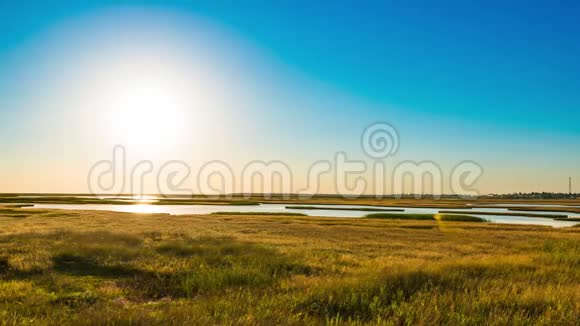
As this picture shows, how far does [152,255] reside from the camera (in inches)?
603

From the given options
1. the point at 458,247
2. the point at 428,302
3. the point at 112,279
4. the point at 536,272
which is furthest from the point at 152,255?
the point at 458,247

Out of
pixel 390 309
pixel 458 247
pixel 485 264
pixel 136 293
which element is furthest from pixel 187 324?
pixel 458 247

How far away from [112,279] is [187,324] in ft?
22.0

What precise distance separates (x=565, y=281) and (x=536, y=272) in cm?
103

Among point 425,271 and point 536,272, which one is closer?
point 425,271

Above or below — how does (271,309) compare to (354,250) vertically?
above

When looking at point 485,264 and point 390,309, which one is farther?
point 485,264

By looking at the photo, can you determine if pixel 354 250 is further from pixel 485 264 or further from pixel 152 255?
pixel 152 255

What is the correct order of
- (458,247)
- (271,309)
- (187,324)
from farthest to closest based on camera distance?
(458,247), (271,309), (187,324)

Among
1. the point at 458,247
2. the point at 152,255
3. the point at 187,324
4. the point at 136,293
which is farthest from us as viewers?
the point at 458,247

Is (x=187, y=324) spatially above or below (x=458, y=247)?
above

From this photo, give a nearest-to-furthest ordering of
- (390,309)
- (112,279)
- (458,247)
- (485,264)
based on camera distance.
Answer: (390,309)
(112,279)
(485,264)
(458,247)

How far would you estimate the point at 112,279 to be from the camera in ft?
37.4

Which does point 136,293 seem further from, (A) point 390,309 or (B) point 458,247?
(B) point 458,247
